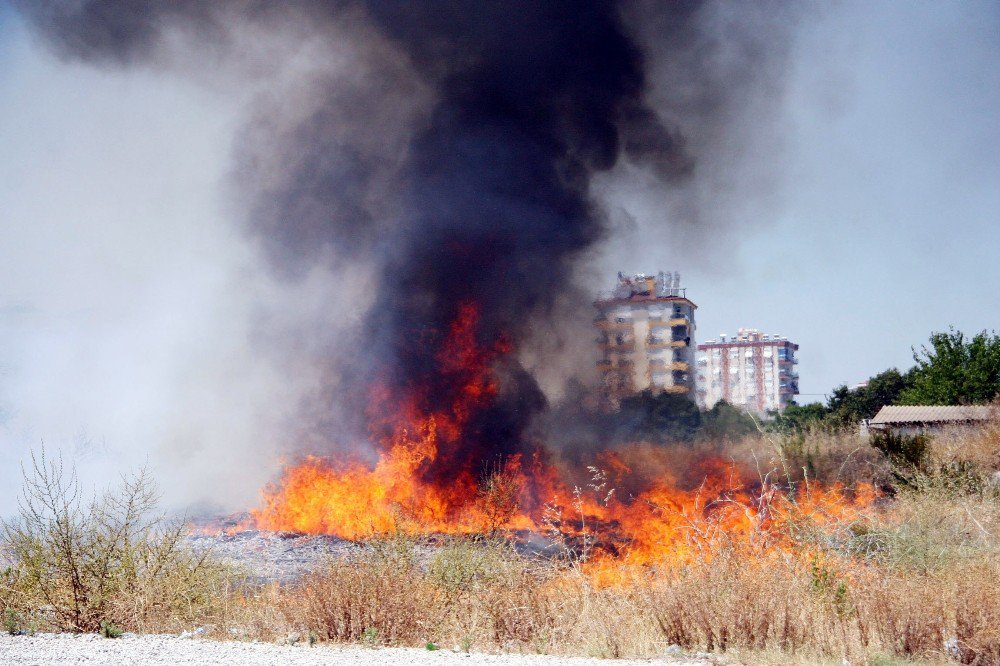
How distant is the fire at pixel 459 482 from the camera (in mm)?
21906

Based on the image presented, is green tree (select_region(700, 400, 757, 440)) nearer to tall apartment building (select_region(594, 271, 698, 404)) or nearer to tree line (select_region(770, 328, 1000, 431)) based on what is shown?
tree line (select_region(770, 328, 1000, 431))

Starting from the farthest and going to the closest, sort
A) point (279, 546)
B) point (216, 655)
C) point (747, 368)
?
point (747, 368), point (279, 546), point (216, 655)

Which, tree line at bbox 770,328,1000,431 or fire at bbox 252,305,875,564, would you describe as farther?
tree line at bbox 770,328,1000,431

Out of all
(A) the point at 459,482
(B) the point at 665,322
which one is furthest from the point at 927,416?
(B) the point at 665,322

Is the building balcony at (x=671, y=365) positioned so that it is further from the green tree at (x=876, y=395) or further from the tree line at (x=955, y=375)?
the tree line at (x=955, y=375)

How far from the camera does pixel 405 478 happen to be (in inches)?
947

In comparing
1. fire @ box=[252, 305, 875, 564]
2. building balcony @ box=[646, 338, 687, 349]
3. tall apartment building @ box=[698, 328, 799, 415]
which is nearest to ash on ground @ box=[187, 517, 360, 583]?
fire @ box=[252, 305, 875, 564]

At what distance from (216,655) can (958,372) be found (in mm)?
44245

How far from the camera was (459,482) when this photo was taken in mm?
24250

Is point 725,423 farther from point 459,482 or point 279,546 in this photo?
point 279,546

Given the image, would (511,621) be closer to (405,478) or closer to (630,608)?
(630,608)

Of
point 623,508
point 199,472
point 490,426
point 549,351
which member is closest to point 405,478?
point 490,426

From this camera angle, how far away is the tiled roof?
3416 cm

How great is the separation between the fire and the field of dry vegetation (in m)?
9.09
